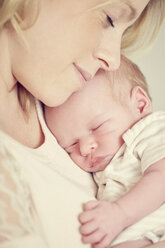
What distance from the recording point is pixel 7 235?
0.54 meters

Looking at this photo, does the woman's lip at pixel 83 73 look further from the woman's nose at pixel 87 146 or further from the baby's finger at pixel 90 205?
the baby's finger at pixel 90 205

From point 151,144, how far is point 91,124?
0.19 metres

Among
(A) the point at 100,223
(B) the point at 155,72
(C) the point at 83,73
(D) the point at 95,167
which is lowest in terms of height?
(B) the point at 155,72

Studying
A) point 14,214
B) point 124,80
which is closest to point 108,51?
point 124,80

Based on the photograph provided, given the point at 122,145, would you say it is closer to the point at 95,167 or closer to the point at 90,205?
the point at 95,167

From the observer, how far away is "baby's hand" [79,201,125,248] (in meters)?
0.72

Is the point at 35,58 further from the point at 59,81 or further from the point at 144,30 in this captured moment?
the point at 144,30

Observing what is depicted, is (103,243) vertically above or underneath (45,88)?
underneath

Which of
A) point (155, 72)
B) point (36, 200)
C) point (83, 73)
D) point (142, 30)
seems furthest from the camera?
point (155, 72)

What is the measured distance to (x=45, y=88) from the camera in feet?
2.84

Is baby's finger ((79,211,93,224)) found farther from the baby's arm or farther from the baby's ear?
the baby's ear

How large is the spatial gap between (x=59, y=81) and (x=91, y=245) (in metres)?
0.39

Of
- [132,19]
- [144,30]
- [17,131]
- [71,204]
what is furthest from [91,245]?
[144,30]

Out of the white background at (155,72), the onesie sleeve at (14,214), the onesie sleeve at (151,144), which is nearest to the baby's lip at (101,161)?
the onesie sleeve at (151,144)
